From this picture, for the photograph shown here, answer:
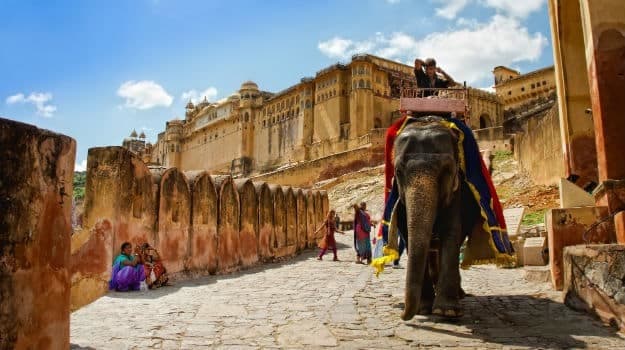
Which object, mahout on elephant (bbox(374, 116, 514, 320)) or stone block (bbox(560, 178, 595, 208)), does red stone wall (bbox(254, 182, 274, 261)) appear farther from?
stone block (bbox(560, 178, 595, 208))

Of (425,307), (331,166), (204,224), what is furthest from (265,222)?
(331,166)

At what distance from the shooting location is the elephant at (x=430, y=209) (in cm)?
523

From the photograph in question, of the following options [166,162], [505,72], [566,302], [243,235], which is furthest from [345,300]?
[166,162]

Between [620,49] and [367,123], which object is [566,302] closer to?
[620,49]

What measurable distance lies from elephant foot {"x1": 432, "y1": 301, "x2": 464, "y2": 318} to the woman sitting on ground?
15.8 feet

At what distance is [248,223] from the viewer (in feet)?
43.2

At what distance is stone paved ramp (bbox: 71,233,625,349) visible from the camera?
455cm

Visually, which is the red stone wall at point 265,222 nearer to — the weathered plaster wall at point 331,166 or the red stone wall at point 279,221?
the red stone wall at point 279,221

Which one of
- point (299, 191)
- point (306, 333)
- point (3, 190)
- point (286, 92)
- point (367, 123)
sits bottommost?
point (306, 333)

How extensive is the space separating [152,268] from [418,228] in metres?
4.95

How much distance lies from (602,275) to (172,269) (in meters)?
7.07

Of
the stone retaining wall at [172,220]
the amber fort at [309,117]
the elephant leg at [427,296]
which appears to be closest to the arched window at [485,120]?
the amber fort at [309,117]

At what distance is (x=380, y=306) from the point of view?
21.3 feet

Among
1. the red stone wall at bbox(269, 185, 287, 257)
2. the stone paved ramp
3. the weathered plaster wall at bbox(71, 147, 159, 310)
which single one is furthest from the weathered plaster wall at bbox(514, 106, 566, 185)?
the weathered plaster wall at bbox(71, 147, 159, 310)
